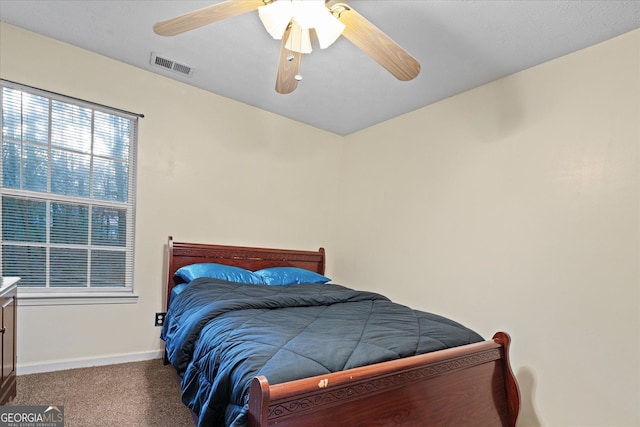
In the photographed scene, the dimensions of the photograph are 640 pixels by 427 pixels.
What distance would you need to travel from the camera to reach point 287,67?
69.6 inches

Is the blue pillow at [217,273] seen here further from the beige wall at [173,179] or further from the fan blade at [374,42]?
the fan blade at [374,42]

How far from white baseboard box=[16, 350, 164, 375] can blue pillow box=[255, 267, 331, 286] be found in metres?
1.06

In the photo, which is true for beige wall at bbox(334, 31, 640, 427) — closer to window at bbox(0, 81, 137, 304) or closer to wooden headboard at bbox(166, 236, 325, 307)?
wooden headboard at bbox(166, 236, 325, 307)

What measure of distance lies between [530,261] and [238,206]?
8.11 ft

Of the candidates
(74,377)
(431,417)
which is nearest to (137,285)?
(74,377)

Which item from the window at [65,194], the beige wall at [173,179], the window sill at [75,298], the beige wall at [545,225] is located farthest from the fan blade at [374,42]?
Answer: the window sill at [75,298]

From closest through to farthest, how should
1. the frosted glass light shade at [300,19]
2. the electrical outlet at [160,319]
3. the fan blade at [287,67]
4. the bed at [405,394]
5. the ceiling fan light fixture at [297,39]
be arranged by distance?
the bed at [405,394], the frosted glass light shade at [300,19], the ceiling fan light fixture at [297,39], the fan blade at [287,67], the electrical outlet at [160,319]

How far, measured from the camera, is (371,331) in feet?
5.01

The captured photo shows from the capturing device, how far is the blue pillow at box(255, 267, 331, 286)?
2942 mm

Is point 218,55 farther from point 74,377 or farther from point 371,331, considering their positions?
point 74,377

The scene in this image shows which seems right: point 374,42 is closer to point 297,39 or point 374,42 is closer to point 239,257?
point 297,39

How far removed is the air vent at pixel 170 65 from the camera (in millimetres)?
2486

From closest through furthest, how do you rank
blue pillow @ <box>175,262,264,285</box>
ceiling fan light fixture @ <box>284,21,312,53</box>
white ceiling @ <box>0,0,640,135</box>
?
ceiling fan light fixture @ <box>284,21,312,53</box> < white ceiling @ <box>0,0,640,135</box> < blue pillow @ <box>175,262,264,285</box>

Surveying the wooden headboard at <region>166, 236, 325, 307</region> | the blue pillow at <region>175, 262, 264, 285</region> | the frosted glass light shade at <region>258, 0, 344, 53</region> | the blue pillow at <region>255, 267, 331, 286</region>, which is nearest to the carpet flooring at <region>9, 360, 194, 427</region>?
the wooden headboard at <region>166, 236, 325, 307</region>
